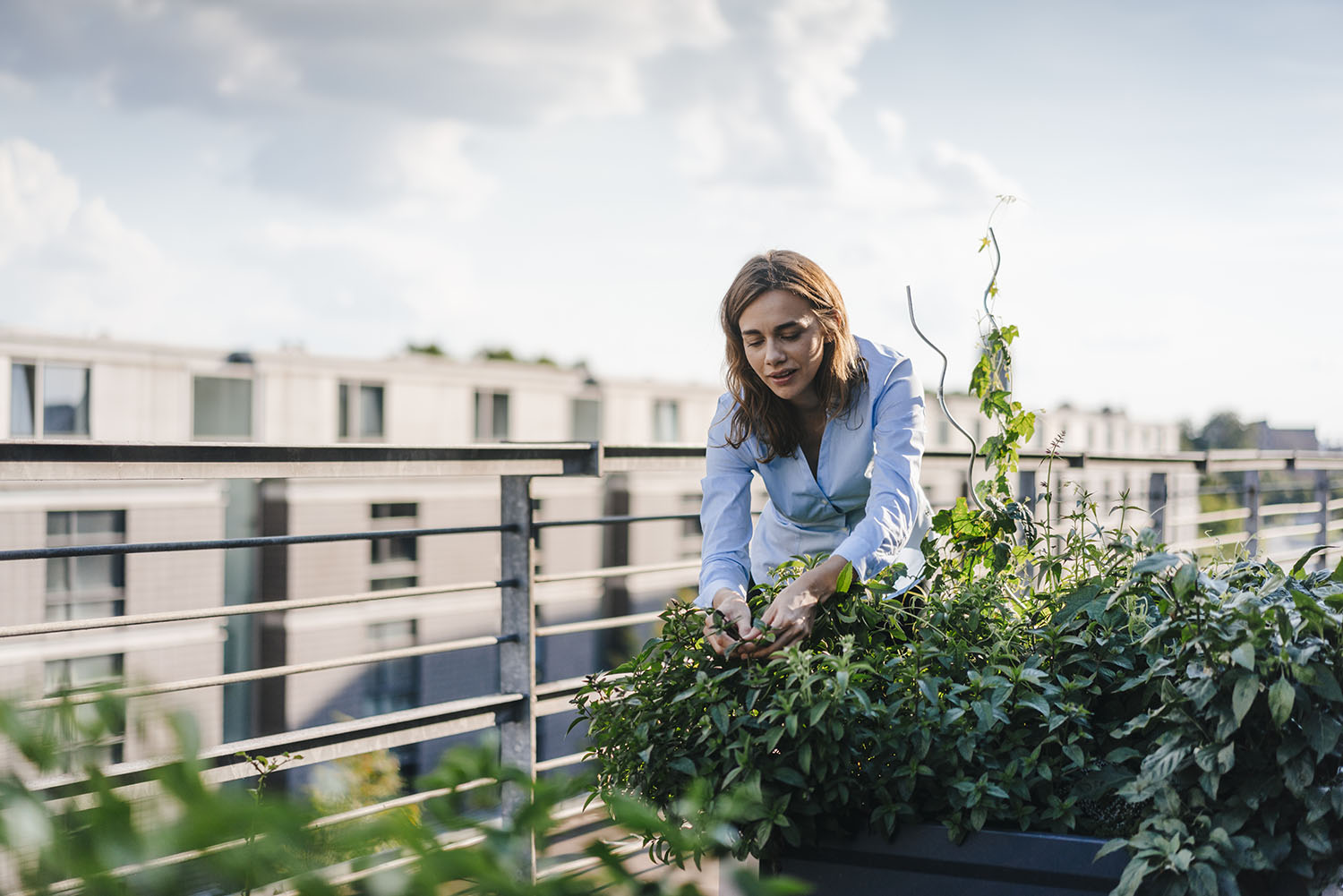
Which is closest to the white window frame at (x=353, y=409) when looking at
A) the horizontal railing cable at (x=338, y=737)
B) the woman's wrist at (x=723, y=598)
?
the horizontal railing cable at (x=338, y=737)

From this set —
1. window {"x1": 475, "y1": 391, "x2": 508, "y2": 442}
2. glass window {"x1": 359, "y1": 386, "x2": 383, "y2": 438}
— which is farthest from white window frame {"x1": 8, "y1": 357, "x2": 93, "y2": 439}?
window {"x1": 475, "y1": 391, "x2": 508, "y2": 442}

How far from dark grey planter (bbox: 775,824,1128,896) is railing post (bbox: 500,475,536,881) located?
1215 millimetres

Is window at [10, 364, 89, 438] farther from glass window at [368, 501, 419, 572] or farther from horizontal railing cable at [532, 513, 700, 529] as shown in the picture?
horizontal railing cable at [532, 513, 700, 529]

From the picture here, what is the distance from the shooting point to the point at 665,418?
1615 inches

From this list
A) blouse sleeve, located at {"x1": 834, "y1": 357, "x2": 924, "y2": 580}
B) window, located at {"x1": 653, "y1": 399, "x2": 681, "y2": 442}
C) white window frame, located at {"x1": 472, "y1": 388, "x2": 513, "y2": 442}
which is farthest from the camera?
window, located at {"x1": 653, "y1": 399, "x2": 681, "y2": 442}

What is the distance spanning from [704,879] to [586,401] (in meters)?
37.4

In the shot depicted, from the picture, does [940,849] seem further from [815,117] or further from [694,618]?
[815,117]

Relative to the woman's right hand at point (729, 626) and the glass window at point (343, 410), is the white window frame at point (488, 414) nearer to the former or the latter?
the glass window at point (343, 410)

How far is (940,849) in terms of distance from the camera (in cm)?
126

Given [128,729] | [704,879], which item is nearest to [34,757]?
[128,729]

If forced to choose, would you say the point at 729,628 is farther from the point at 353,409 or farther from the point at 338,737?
the point at 353,409

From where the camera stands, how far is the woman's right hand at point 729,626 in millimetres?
1400

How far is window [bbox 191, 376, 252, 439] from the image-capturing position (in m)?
31.0

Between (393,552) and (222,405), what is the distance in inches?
298
